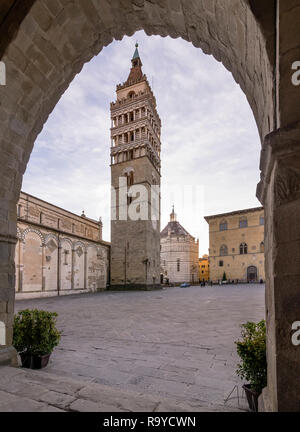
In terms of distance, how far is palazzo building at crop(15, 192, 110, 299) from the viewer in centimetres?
1756

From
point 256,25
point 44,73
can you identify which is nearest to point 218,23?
point 256,25

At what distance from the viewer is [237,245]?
1703 inches

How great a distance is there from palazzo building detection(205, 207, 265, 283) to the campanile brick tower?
1863cm

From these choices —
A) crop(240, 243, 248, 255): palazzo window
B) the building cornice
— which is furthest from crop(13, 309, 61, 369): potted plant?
the building cornice

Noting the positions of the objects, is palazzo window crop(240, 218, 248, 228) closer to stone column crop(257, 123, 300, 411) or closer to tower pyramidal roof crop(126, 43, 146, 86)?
tower pyramidal roof crop(126, 43, 146, 86)

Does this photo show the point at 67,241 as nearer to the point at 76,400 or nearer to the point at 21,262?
the point at 21,262

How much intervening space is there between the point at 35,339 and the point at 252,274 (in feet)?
138

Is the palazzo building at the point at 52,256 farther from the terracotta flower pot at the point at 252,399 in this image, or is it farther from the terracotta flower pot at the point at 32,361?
the terracotta flower pot at the point at 252,399

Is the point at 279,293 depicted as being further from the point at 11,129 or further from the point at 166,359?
the point at 11,129

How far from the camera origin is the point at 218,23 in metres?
2.63

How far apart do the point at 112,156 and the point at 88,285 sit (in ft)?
51.8

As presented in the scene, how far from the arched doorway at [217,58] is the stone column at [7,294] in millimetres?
17

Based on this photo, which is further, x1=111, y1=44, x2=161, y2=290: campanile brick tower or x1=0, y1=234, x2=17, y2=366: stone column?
x1=111, y1=44, x2=161, y2=290: campanile brick tower

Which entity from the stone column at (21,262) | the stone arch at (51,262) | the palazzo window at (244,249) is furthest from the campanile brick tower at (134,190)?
the palazzo window at (244,249)
